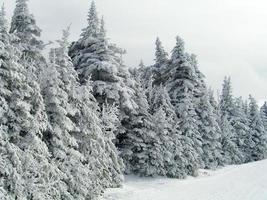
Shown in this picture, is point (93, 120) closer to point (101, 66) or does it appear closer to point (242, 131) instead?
point (101, 66)

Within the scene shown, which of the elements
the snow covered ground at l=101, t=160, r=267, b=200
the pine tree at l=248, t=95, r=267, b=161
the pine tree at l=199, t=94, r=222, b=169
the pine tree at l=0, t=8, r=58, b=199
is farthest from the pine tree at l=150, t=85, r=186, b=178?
the pine tree at l=248, t=95, r=267, b=161

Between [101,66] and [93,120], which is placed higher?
[101,66]

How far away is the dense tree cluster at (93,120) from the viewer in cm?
1585

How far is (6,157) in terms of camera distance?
14.9 m

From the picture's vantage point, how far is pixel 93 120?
21.4 m

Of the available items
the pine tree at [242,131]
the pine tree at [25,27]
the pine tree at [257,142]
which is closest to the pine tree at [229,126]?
the pine tree at [242,131]

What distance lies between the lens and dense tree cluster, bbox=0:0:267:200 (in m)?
15.8

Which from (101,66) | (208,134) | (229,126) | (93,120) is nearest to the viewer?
(93,120)

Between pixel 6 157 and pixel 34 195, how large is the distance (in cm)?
185

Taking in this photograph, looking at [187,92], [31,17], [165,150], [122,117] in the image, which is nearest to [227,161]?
[187,92]

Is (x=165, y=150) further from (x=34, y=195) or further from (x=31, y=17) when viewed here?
(x=34, y=195)

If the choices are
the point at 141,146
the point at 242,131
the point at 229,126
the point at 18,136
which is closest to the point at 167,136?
the point at 141,146

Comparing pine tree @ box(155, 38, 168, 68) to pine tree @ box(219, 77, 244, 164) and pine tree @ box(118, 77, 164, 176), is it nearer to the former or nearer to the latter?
pine tree @ box(219, 77, 244, 164)

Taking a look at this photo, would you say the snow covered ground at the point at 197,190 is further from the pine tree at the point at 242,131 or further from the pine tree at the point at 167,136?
the pine tree at the point at 242,131
